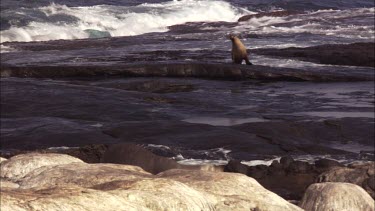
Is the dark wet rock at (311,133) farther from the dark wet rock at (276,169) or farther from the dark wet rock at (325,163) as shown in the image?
the dark wet rock at (276,169)

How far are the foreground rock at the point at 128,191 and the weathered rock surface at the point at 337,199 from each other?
1.71m

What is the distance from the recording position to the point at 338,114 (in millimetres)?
18109

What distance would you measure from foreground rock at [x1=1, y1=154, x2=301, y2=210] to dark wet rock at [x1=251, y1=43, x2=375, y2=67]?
20.6m

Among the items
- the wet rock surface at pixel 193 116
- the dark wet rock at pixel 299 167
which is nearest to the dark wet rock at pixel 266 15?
the wet rock surface at pixel 193 116

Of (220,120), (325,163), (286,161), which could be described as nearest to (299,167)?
(286,161)

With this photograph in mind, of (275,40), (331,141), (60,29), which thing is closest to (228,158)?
(331,141)

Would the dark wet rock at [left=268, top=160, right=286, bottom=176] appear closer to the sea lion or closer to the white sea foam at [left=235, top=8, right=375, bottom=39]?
the sea lion

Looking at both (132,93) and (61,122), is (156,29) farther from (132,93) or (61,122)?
(61,122)

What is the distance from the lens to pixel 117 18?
152 feet

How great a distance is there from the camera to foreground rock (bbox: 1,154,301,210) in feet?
16.8

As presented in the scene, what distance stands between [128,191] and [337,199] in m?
3.53

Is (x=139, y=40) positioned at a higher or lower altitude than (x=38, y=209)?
lower

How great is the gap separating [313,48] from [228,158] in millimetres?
17057

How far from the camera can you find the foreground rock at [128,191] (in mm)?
5133
